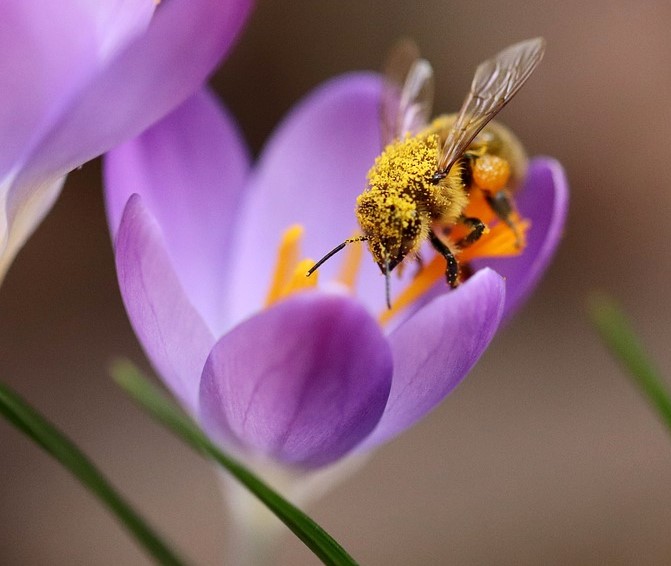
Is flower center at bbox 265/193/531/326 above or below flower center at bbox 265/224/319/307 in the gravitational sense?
below

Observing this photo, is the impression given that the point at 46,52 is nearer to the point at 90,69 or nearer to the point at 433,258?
the point at 90,69

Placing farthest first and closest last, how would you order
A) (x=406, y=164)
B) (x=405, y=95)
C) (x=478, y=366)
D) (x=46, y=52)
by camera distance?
1. (x=478, y=366)
2. (x=405, y=95)
3. (x=406, y=164)
4. (x=46, y=52)

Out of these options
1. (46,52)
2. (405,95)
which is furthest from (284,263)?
(46,52)

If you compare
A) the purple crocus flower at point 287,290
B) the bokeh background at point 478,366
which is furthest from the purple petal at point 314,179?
the bokeh background at point 478,366

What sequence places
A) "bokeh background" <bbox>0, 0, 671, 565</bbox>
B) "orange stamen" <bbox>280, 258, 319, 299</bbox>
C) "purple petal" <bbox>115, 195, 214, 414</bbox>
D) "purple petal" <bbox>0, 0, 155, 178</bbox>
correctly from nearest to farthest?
"purple petal" <bbox>0, 0, 155, 178</bbox>, "purple petal" <bbox>115, 195, 214, 414</bbox>, "orange stamen" <bbox>280, 258, 319, 299</bbox>, "bokeh background" <bbox>0, 0, 671, 565</bbox>

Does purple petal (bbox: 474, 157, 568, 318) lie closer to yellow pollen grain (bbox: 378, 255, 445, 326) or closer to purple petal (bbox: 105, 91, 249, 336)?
yellow pollen grain (bbox: 378, 255, 445, 326)

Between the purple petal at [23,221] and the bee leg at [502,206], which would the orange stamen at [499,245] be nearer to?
the bee leg at [502,206]

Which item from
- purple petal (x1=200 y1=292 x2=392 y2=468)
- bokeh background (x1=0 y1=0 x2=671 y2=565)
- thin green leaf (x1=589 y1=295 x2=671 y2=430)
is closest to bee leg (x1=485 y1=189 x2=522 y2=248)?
thin green leaf (x1=589 y1=295 x2=671 y2=430)
